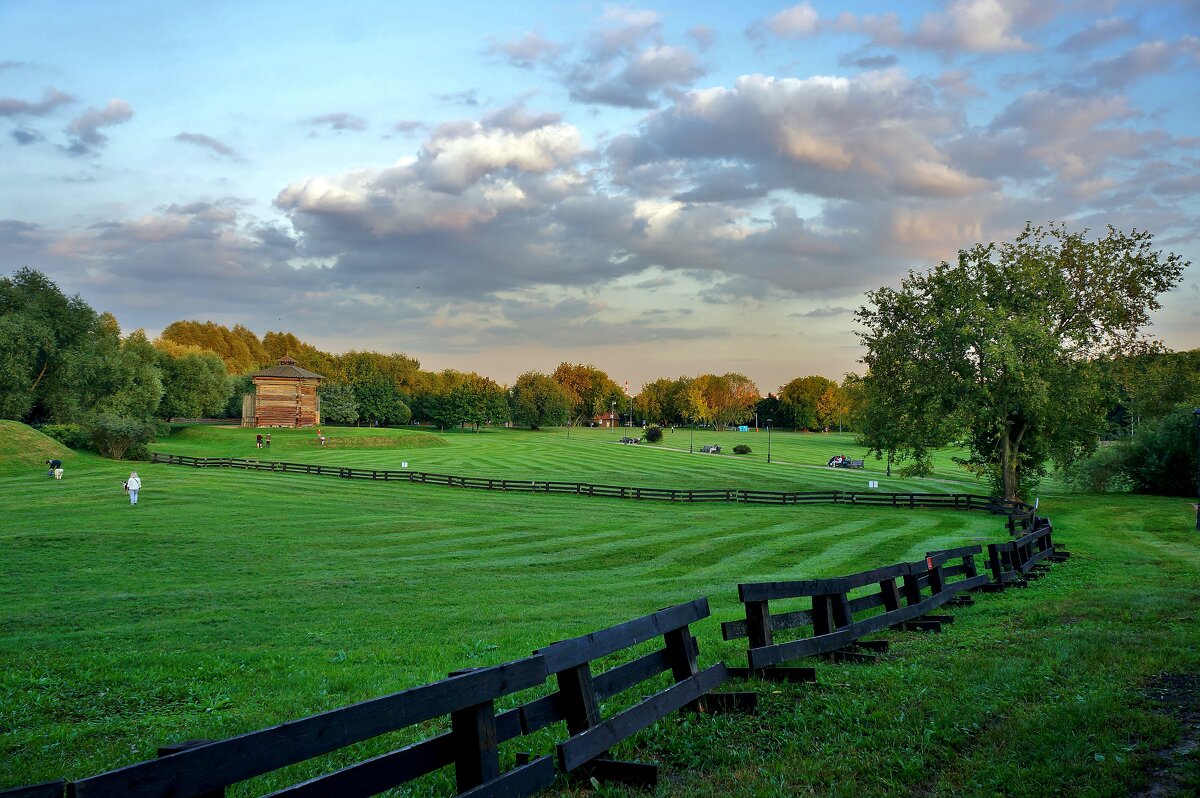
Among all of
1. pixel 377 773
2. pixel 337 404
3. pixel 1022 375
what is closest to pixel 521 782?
pixel 377 773

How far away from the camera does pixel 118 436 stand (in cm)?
6812

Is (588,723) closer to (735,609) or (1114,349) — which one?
(735,609)

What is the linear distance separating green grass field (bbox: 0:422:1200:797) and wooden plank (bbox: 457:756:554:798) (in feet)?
0.93

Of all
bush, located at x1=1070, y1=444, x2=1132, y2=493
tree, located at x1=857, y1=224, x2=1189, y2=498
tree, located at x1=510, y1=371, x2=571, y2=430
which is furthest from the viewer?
tree, located at x1=510, y1=371, x2=571, y2=430

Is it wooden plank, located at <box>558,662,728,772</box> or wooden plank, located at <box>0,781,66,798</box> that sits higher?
wooden plank, located at <box>0,781,66,798</box>

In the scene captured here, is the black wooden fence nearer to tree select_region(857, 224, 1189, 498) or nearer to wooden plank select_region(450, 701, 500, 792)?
wooden plank select_region(450, 701, 500, 792)

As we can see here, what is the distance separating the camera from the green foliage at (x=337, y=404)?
438 ft

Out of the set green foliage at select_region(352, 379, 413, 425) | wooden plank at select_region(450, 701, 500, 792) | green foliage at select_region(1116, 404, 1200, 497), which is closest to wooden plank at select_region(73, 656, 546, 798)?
wooden plank at select_region(450, 701, 500, 792)

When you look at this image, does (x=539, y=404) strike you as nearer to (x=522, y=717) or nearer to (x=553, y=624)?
(x=553, y=624)

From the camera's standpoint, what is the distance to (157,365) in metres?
100

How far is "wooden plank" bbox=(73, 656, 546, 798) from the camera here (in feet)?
11.6

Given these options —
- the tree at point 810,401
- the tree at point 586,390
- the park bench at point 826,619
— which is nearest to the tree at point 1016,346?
the park bench at point 826,619

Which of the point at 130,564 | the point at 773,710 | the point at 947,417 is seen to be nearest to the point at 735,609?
the point at 773,710

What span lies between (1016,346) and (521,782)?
45.0 meters
